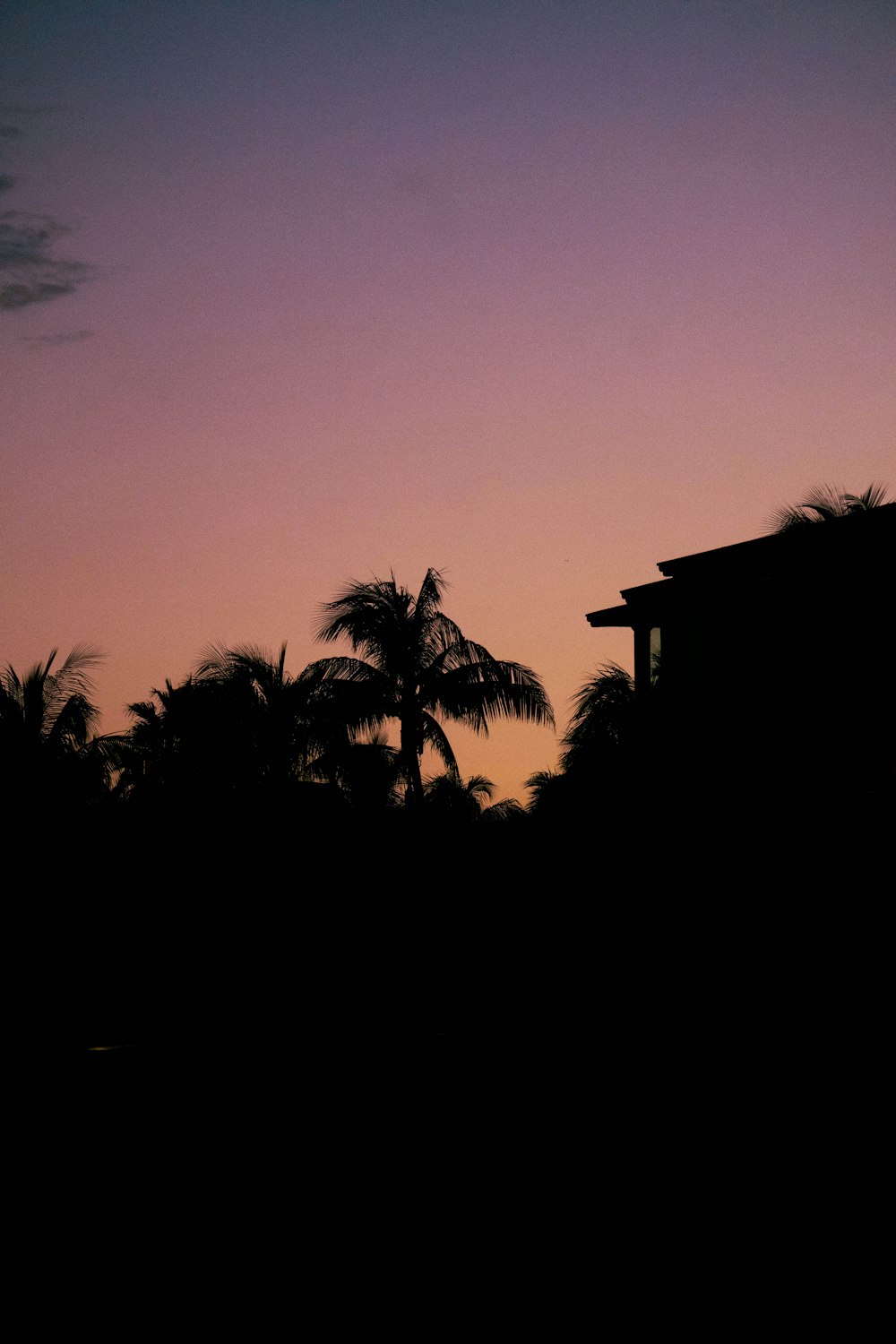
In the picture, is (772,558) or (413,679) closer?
(772,558)

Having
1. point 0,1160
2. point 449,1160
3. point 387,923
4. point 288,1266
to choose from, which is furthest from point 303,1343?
point 387,923

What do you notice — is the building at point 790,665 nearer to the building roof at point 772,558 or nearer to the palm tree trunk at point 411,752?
the building roof at point 772,558

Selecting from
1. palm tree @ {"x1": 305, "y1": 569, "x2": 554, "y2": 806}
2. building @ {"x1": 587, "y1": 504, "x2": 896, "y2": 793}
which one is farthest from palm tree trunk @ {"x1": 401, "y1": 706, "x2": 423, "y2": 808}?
building @ {"x1": 587, "y1": 504, "x2": 896, "y2": 793}

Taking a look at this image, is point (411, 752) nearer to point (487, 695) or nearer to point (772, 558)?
point (487, 695)

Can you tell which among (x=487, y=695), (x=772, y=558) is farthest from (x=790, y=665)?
(x=487, y=695)

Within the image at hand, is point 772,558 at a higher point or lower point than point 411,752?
higher

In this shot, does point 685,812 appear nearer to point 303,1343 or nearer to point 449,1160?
point 449,1160

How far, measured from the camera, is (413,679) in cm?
3212

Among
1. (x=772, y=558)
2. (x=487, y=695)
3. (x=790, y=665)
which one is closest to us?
(x=790, y=665)

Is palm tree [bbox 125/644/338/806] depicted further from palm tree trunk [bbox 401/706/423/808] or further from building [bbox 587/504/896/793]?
building [bbox 587/504/896/793]

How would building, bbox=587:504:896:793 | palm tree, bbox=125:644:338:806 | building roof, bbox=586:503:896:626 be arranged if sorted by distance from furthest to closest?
palm tree, bbox=125:644:338:806
building roof, bbox=586:503:896:626
building, bbox=587:504:896:793

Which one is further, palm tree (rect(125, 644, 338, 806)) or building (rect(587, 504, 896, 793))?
Answer: palm tree (rect(125, 644, 338, 806))

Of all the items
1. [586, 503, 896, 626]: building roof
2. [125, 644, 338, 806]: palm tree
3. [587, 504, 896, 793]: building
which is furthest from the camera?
[125, 644, 338, 806]: palm tree

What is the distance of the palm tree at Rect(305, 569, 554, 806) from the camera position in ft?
104
